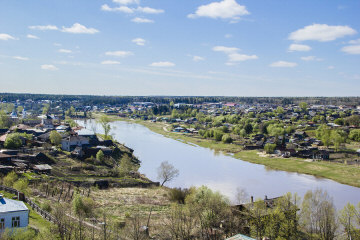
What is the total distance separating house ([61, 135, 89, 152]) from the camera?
45.7 meters

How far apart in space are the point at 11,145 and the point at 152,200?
22.9 meters

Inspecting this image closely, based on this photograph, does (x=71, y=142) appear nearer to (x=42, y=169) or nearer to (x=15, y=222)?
(x=42, y=169)

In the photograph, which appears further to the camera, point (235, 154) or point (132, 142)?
point (132, 142)

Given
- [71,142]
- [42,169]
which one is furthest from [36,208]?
[71,142]

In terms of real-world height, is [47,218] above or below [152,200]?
above

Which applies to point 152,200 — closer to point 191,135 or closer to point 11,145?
point 11,145

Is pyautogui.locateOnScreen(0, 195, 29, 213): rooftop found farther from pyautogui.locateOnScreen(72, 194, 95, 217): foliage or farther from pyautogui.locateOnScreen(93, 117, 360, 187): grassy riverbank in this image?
pyautogui.locateOnScreen(93, 117, 360, 187): grassy riverbank

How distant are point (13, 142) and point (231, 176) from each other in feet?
89.3

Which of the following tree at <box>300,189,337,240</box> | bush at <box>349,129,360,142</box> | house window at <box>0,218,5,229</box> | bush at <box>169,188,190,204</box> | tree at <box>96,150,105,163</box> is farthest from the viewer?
bush at <box>349,129,360,142</box>

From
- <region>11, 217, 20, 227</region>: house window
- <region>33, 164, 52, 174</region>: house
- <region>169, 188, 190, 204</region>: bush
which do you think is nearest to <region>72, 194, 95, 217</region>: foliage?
<region>11, 217, 20, 227</region>: house window

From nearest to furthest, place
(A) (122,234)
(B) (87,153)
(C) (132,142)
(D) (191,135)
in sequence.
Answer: (A) (122,234) → (B) (87,153) → (C) (132,142) → (D) (191,135)

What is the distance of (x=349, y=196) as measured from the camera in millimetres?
31750

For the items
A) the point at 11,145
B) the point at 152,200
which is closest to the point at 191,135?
the point at 11,145

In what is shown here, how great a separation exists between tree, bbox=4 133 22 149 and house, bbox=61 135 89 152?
5561 millimetres
